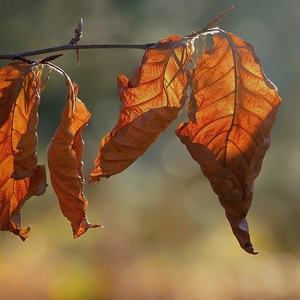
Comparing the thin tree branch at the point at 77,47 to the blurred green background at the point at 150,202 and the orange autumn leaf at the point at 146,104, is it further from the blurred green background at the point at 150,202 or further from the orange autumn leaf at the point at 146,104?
the blurred green background at the point at 150,202

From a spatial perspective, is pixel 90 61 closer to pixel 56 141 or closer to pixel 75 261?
pixel 75 261

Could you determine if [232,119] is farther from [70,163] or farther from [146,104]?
[70,163]

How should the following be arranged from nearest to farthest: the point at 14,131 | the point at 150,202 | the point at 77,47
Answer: the point at 77,47
the point at 14,131
the point at 150,202

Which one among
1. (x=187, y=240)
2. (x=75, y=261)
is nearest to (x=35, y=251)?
(x=75, y=261)

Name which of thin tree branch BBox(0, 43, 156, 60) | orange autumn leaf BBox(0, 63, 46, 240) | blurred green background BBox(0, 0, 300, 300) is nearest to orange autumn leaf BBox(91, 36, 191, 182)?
thin tree branch BBox(0, 43, 156, 60)

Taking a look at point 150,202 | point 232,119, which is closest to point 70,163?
point 232,119

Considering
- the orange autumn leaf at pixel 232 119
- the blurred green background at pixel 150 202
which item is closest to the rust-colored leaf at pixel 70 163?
the orange autumn leaf at pixel 232 119

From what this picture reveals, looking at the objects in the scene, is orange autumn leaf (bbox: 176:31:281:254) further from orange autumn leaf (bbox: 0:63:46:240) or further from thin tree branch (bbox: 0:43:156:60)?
orange autumn leaf (bbox: 0:63:46:240)
